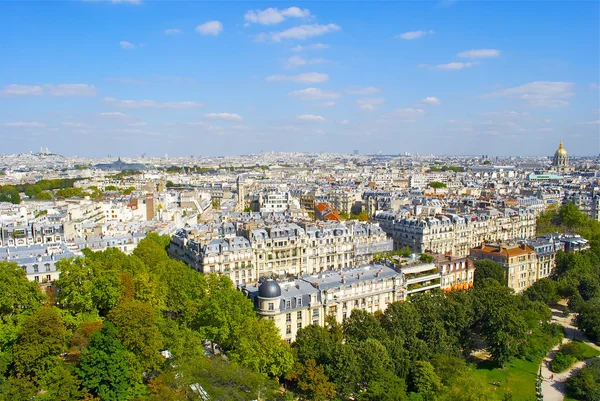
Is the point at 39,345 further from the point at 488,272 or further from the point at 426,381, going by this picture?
the point at 488,272

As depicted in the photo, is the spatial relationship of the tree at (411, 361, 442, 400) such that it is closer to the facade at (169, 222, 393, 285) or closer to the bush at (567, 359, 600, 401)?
the bush at (567, 359, 600, 401)

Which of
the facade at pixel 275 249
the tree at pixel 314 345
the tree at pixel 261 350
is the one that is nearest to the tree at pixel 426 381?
the tree at pixel 314 345

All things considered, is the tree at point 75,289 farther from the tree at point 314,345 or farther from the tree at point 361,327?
the tree at point 361,327

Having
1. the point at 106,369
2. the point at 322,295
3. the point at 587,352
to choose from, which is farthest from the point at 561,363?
the point at 106,369

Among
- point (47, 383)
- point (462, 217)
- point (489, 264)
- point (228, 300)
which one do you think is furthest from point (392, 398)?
point (462, 217)

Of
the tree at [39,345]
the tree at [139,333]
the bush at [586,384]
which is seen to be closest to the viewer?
the tree at [39,345]

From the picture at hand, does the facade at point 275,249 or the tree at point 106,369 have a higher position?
the facade at point 275,249

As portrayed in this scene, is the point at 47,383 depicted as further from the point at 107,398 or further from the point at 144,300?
the point at 144,300
